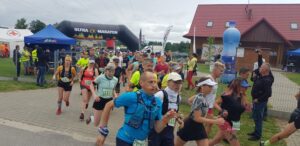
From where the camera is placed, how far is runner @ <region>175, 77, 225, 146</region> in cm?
457

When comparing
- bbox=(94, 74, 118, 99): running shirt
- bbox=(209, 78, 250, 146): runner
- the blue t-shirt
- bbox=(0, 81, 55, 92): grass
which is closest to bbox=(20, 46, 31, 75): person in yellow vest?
bbox=(0, 81, 55, 92): grass

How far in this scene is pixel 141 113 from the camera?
12.0ft

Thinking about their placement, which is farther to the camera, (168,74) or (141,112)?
(168,74)

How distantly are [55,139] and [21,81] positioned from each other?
9.97 m

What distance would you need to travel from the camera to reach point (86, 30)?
33000mm

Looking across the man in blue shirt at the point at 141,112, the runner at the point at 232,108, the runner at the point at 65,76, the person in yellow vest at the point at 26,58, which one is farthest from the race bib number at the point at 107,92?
the person in yellow vest at the point at 26,58

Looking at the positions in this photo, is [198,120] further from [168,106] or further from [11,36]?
[11,36]

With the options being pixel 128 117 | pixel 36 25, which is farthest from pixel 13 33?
pixel 36 25

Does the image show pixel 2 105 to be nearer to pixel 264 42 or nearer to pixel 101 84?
pixel 101 84

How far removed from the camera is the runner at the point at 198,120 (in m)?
4.57

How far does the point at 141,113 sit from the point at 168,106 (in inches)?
46.2

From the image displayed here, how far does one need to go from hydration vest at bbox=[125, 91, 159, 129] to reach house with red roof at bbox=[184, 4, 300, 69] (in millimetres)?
36029

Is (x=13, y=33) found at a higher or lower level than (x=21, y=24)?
lower

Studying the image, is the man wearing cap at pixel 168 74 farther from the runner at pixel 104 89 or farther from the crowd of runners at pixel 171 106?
the runner at pixel 104 89
